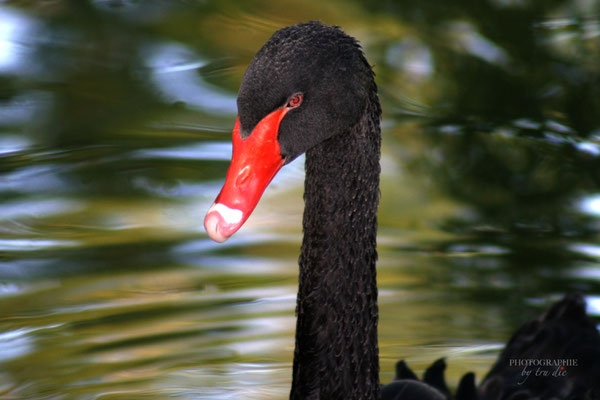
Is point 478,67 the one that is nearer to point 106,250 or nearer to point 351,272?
point 106,250

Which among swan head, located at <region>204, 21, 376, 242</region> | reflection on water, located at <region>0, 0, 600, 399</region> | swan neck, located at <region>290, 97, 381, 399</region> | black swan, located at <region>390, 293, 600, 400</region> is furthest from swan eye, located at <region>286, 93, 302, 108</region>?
reflection on water, located at <region>0, 0, 600, 399</region>

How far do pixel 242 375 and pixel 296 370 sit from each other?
74 cm

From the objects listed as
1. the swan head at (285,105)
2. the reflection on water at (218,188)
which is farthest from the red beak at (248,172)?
the reflection on water at (218,188)

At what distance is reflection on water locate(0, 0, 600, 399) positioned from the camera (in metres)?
3.09

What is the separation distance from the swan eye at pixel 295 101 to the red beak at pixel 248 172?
0.02m

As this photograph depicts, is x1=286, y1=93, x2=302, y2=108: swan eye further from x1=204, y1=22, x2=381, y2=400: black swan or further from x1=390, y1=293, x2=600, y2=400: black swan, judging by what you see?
x1=390, y1=293, x2=600, y2=400: black swan

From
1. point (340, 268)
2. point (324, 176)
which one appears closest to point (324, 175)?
point (324, 176)

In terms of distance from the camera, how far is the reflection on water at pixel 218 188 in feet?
10.1

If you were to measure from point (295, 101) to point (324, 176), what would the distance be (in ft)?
0.75

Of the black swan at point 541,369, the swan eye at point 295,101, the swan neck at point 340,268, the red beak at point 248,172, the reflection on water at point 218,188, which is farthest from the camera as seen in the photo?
the reflection on water at point 218,188

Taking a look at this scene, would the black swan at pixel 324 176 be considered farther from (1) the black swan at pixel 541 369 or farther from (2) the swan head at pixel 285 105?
(1) the black swan at pixel 541 369

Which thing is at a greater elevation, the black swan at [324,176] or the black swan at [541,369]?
the black swan at [324,176]

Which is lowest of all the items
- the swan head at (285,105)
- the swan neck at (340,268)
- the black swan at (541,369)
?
the black swan at (541,369)

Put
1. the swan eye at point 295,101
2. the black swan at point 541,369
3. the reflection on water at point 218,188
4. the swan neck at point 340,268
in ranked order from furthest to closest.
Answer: the reflection on water at point 218,188 → the black swan at point 541,369 → the swan neck at point 340,268 → the swan eye at point 295,101
